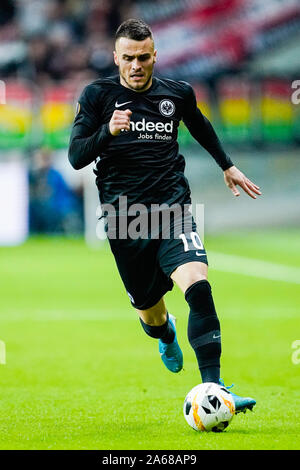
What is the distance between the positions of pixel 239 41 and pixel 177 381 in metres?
22.0

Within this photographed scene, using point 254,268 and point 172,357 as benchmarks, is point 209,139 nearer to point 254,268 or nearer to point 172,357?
point 172,357

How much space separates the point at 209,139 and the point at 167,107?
421 millimetres

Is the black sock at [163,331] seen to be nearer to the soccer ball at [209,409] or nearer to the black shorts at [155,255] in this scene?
the black shorts at [155,255]

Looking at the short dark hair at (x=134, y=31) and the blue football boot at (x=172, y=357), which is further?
the blue football boot at (x=172, y=357)

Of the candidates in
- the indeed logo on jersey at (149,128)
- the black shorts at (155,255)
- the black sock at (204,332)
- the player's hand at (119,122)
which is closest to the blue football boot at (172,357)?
the black shorts at (155,255)

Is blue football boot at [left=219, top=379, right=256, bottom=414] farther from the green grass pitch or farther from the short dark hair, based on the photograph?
the short dark hair

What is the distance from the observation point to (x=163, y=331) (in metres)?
7.55

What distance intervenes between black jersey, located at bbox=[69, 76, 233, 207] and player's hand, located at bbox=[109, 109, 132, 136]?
382 mm

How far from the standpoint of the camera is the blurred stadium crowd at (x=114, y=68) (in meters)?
24.9

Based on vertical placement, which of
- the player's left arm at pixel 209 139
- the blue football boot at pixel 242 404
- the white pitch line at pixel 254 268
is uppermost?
the player's left arm at pixel 209 139

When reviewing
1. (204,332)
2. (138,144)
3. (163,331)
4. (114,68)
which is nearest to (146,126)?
(138,144)

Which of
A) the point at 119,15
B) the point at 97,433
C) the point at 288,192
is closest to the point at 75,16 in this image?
the point at 119,15
